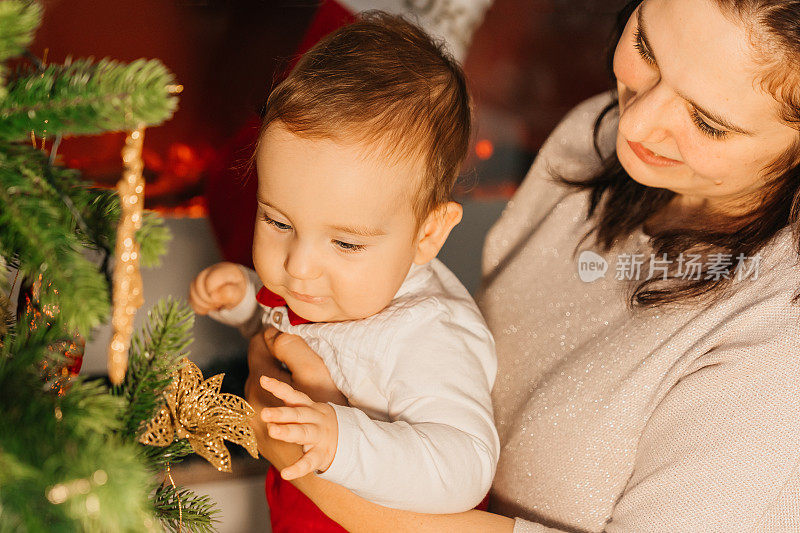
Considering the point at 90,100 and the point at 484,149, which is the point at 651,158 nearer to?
→ the point at 90,100

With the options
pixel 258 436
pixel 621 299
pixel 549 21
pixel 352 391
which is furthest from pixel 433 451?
pixel 549 21

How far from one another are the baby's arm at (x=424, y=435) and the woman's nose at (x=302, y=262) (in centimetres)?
19

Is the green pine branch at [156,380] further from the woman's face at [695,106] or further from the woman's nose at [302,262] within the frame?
the woman's face at [695,106]

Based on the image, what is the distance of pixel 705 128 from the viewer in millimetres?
840

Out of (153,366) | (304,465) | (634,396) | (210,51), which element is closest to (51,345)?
(153,366)

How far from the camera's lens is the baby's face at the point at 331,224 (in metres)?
0.85

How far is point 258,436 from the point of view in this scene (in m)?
0.99

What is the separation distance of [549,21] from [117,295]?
177 centimetres

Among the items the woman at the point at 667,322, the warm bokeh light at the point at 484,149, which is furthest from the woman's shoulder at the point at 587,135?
the warm bokeh light at the point at 484,149

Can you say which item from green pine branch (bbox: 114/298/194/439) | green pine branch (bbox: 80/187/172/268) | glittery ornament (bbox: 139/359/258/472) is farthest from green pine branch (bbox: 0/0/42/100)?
glittery ornament (bbox: 139/359/258/472)

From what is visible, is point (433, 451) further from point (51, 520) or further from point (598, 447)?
point (51, 520)

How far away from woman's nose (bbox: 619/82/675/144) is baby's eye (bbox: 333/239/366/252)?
0.42 meters

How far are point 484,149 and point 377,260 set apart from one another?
3.85ft
